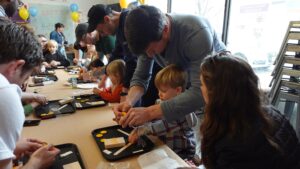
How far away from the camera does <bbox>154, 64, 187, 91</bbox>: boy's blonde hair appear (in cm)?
137

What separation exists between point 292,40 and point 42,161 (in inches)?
83.2

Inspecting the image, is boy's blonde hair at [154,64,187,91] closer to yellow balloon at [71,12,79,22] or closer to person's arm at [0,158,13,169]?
person's arm at [0,158,13,169]

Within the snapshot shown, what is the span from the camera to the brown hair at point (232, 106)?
816 mm

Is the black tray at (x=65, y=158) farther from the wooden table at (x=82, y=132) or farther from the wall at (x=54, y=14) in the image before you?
the wall at (x=54, y=14)

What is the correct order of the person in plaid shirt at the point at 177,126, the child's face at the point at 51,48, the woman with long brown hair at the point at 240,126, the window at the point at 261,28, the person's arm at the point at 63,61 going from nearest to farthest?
the woman with long brown hair at the point at 240,126 → the person in plaid shirt at the point at 177,126 → the window at the point at 261,28 → the person's arm at the point at 63,61 → the child's face at the point at 51,48

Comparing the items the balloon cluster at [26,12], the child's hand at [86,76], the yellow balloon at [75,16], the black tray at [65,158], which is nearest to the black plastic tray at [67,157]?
the black tray at [65,158]

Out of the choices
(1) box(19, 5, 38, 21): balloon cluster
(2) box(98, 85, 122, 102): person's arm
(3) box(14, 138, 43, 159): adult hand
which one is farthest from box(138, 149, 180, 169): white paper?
(1) box(19, 5, 38, 21): balloon cluster

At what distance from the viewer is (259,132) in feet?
2.59

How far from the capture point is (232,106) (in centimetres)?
84

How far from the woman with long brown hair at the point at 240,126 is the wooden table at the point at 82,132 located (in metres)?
0.19

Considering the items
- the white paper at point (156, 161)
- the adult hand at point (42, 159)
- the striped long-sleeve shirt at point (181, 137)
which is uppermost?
the adult hand at point (42, 159)

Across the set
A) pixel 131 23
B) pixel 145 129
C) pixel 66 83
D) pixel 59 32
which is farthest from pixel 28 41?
pixel 59 32

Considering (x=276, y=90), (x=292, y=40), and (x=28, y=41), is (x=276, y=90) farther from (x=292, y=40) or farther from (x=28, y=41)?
(x=28, y=41)

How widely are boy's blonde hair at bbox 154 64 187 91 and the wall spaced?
19.7 feet
